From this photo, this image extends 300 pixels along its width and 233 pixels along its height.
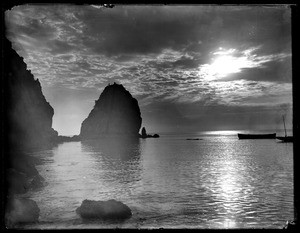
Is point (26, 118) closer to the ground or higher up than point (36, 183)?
higher up

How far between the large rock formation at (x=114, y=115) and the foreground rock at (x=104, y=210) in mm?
109042

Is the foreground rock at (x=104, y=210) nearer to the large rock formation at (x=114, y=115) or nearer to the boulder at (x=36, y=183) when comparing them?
the boulder at (x=36, y=183)

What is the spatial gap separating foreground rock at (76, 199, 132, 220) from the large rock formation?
10904 cm

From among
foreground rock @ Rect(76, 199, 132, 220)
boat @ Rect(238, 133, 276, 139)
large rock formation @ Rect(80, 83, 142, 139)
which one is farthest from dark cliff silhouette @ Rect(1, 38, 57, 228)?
boat @ Rect(238, 133, 276, 139)

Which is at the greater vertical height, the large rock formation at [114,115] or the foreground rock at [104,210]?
the large rock formation at [114,115]

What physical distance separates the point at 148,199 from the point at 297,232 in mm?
18374

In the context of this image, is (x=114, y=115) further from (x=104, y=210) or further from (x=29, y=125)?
(x=104, y=210)

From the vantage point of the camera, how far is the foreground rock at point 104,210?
1387 centimetres

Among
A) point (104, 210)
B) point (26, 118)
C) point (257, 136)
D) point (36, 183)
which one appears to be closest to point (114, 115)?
point (26, 118)

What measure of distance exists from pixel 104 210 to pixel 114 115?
117245 mm

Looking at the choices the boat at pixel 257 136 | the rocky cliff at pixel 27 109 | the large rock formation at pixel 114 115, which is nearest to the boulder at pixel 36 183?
the rocky cliff at pixel 27 109

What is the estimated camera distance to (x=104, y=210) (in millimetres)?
13867

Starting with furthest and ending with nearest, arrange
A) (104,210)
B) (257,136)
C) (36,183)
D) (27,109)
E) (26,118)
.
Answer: (257,136)
(27,109)
(26,118)
(36,183)
(104,210)
